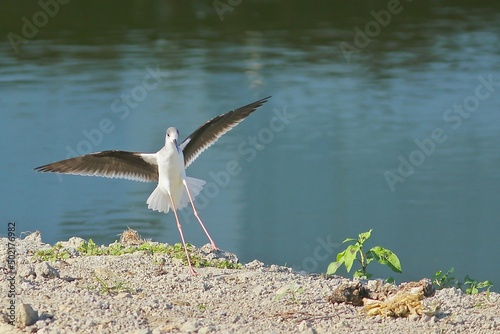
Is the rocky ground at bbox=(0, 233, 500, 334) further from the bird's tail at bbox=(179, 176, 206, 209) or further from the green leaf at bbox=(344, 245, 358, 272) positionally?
the bird's tail at bbox=(179, 176, 206, 209)

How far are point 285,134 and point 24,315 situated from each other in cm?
777

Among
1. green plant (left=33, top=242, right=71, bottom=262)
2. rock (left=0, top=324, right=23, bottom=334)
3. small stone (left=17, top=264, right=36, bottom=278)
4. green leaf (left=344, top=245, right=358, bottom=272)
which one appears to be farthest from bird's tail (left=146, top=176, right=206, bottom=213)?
rock (left=0, top=324, right=23, bottom=334)

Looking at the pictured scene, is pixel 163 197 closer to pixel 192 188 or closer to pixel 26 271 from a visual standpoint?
pixel 192 188

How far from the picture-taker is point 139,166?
27.3ft

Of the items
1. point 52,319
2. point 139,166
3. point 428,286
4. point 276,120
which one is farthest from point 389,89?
point 52,319

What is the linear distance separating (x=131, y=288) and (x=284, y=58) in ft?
37.8

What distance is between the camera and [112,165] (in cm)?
824

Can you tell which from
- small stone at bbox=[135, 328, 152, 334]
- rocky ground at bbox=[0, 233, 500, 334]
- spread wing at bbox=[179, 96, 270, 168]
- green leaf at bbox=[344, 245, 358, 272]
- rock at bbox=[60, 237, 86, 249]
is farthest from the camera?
spread wing at bbox=[179, 96, 270, 168]

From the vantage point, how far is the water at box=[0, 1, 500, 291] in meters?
9.70

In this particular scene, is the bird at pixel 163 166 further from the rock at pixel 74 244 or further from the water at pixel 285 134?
the water at pixel 285 134

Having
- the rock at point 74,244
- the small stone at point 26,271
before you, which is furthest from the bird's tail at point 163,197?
the small stone at point 26,271

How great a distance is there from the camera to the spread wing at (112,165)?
7895mm

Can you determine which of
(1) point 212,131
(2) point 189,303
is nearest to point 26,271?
(2) point 189,303

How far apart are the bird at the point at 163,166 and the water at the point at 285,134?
128cm
